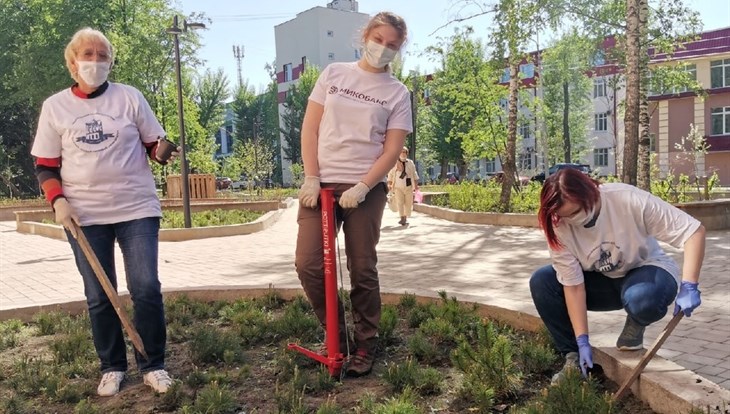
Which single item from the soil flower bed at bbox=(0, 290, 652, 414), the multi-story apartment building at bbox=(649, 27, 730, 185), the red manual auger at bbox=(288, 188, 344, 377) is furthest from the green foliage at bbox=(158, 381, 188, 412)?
the multi-story apartment building at bbox=(649, 27, 730, 185)

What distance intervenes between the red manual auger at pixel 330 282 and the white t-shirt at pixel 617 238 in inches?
41.1

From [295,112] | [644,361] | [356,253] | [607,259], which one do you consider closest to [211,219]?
[356,253]

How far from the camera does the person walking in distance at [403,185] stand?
11.9 m

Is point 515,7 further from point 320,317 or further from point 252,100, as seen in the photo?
point 252,100

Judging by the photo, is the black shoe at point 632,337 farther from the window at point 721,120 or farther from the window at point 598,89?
the window at point 598,89

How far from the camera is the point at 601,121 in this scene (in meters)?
50.1

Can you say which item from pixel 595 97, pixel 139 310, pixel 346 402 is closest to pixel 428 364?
pixel 346 402

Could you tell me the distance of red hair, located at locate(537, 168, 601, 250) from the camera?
2.51m

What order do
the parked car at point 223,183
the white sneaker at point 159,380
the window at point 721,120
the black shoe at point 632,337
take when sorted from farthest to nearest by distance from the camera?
the parked car at point 223,183
the window at point 721,120
the white sneaker at point 159,380
the black shoe at point 632,337

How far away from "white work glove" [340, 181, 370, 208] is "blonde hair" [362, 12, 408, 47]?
2.53ft

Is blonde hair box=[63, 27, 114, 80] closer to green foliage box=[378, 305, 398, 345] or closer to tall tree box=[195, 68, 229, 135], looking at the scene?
green foliage box=[378, 305, 398, 345]

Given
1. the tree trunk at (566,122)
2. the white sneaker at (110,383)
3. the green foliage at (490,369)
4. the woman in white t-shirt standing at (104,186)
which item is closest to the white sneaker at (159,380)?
the woman in white t-shirt standing at (104,186)

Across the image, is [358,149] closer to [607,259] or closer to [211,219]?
[607,259]

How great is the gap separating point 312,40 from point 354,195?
170 ft
